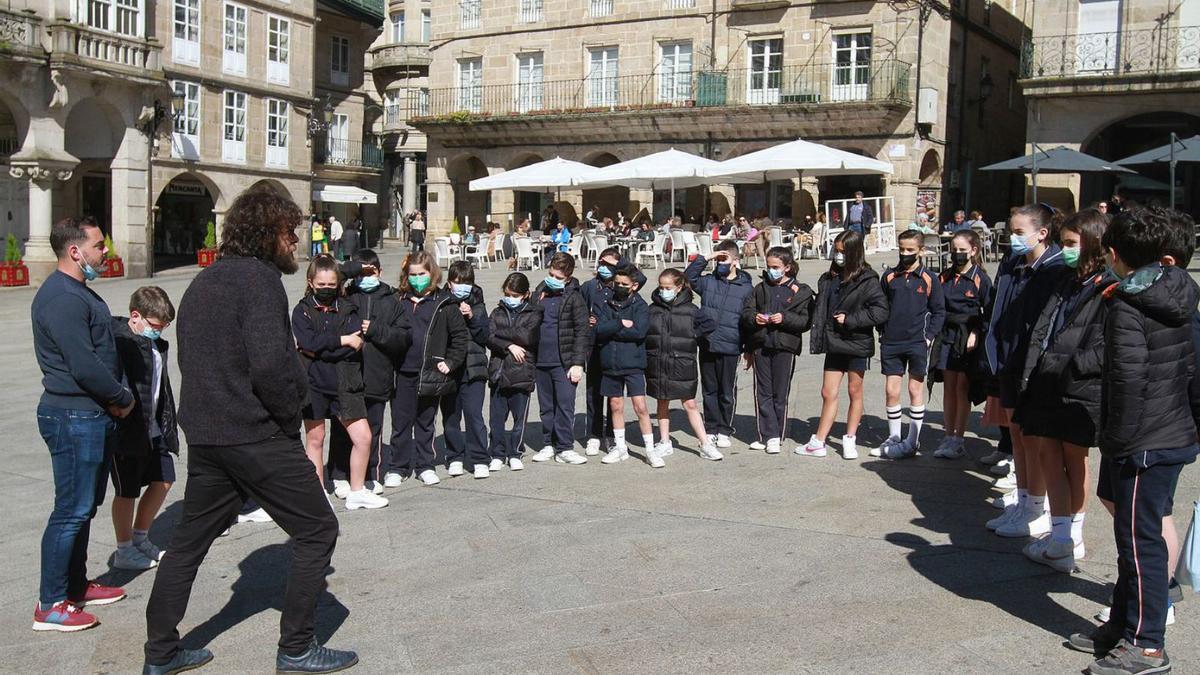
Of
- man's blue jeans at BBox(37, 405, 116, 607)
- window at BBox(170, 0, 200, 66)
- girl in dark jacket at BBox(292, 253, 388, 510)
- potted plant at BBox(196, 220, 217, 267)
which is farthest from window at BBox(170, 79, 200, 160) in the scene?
man's blue jeans at BBox(37, 405, 116, 607)

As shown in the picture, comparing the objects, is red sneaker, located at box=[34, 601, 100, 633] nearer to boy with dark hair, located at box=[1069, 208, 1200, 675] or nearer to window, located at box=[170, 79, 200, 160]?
boy with dark hair, located at box=[1069, 208, 1200, 675]

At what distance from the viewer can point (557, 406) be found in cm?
890

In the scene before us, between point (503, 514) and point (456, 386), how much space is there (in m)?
1.30

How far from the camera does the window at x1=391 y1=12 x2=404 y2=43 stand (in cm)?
4597

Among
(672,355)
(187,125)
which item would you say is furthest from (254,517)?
(187,125)

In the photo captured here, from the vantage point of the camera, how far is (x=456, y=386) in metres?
8.17

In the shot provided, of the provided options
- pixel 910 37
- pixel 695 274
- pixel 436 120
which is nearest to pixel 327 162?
pixel 436 120

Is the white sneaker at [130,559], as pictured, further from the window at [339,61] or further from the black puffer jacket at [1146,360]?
the window at [339,61]

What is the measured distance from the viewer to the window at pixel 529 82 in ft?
116

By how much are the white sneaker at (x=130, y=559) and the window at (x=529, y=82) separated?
30.2 meters

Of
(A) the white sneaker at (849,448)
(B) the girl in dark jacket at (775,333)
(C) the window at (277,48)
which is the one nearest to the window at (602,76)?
(C) the window at (277,48)

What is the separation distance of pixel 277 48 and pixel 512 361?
29675 millimetres

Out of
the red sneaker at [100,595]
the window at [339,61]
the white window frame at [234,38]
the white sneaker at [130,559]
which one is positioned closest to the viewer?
the red sneaker at [100,595]

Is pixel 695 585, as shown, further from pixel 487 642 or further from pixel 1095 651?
pixel 1095 651
